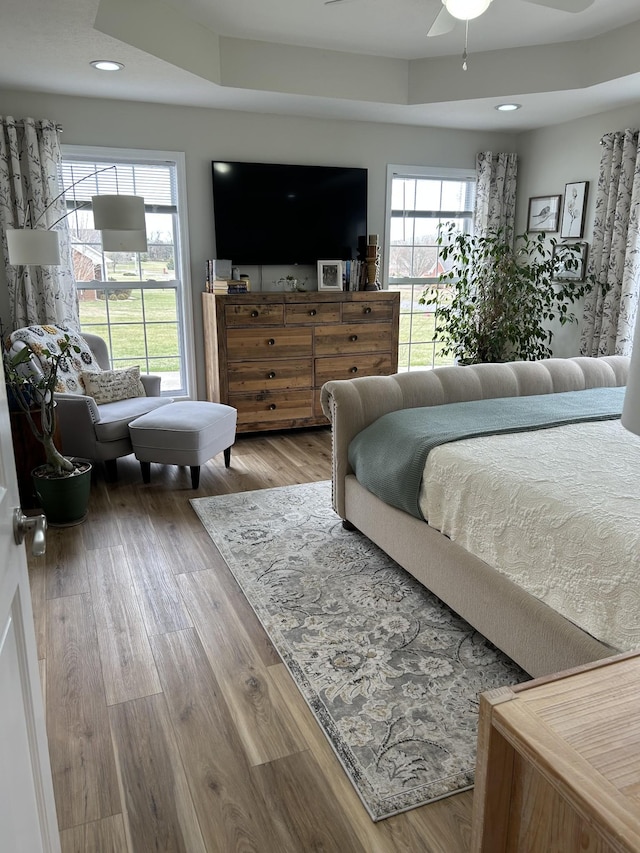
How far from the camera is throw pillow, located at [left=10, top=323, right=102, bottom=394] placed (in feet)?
12.3

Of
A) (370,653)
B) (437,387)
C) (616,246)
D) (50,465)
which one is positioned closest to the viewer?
(370,653)

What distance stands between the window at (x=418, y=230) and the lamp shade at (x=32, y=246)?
293cm

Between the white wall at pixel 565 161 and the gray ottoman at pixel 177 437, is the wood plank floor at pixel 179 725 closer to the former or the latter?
the gray ottoman at pixel 177 437

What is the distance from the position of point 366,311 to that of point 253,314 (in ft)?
3.11

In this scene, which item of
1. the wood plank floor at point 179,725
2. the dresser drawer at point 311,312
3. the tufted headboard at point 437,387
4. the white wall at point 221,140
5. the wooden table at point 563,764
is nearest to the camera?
the wooden table at point 563,764

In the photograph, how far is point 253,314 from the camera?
4684 millimetres

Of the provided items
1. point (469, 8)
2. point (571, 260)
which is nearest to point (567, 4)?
point (469, 8)

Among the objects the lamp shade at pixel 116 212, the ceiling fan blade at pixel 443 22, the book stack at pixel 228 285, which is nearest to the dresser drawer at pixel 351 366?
the book stack at pixel 228 285

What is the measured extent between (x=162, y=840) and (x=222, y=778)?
222 mm

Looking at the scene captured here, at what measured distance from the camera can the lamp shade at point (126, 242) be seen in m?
3.88

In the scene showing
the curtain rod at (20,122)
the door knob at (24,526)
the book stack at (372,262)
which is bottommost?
the door knob at (24,526)

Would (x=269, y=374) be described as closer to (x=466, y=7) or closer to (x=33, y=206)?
(x=33, y=206)

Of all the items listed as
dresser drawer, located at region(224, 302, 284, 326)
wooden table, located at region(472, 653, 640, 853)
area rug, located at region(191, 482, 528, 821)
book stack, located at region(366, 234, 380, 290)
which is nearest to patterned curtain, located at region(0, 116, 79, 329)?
dresser drawer, located at region(224, 302, 284, 326)

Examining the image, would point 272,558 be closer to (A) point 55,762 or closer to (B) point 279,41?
(A) point 55,762
